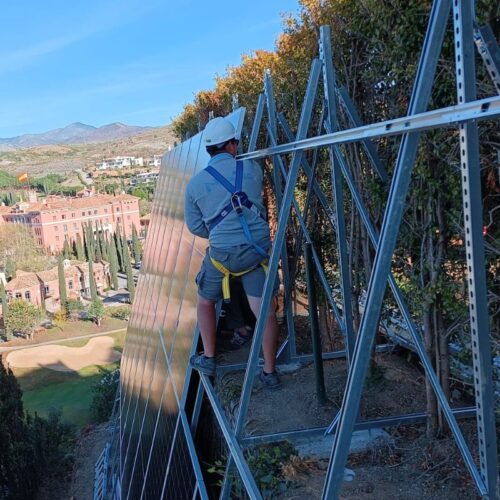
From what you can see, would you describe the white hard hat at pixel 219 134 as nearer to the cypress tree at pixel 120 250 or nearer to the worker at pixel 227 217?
the worker at pixel 227 217

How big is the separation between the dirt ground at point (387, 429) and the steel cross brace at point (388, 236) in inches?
60.1

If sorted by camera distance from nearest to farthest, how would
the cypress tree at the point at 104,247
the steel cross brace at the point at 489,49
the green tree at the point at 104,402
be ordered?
1. the steel cross brace at the point at 489,49
2. the green tree at the point at 104,402
3. the cypress tree at the point at 104,247

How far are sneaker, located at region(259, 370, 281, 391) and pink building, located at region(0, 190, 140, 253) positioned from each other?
67.5m

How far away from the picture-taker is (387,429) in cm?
378

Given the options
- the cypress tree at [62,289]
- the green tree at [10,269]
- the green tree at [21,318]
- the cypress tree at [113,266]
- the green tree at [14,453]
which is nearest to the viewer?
the green tree at [14,453]

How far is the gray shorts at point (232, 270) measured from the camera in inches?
139

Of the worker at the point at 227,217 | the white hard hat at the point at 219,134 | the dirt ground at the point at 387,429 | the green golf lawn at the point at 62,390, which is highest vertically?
the white hard hat at the point at 219,134

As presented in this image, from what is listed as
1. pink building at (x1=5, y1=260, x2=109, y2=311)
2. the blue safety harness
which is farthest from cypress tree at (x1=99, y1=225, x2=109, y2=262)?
the blue safety harness

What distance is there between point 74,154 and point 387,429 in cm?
17960

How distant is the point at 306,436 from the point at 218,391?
101cm

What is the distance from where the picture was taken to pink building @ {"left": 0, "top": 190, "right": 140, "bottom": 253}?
2781 inches

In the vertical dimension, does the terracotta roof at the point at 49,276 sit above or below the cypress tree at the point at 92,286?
above

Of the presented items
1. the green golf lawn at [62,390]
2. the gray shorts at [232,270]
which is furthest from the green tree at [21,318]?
the gray shorts at [232,270]

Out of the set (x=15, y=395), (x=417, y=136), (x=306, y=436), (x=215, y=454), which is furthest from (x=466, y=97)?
(x=15, y=395)
